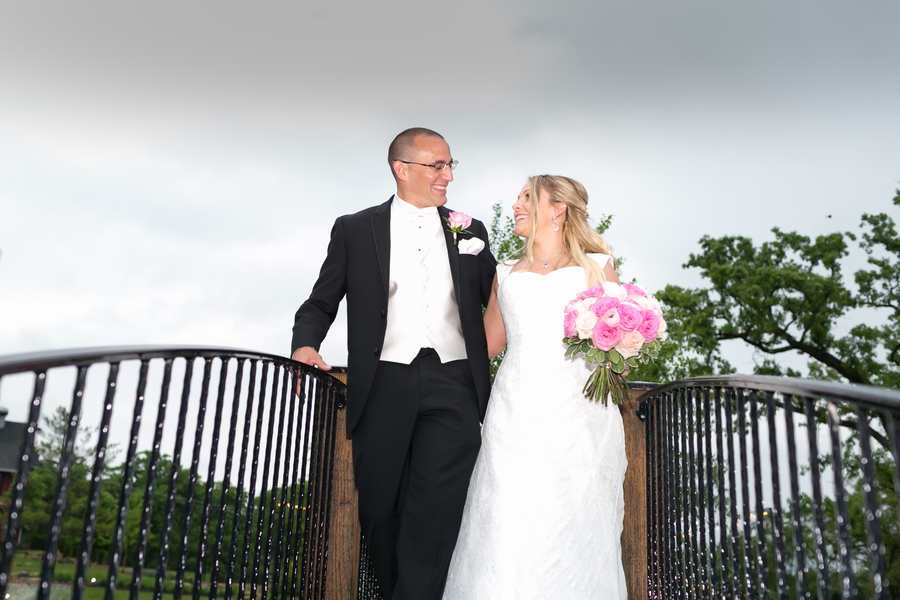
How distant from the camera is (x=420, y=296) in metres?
3.29

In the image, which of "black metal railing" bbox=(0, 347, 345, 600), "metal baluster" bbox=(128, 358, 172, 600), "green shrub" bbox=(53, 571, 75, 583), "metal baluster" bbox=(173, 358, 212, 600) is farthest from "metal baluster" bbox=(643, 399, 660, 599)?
"green shrub" bbox=(53, 571, 75, 583)

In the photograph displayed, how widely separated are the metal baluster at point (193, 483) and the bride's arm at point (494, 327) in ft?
5.79

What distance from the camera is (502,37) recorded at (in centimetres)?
4775

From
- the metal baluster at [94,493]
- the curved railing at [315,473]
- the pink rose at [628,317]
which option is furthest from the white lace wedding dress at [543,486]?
the metal baluster at [94,493]

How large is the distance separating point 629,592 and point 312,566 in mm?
1562

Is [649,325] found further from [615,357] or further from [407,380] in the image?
[407,380]

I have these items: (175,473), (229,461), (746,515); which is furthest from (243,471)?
(746,515)

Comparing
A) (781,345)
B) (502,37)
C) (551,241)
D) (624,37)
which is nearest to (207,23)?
(502,37)

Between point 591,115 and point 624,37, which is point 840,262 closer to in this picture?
point 624,37

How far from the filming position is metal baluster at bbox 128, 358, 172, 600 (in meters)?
1.79

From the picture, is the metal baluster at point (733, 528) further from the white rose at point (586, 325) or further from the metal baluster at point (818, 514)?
the white rose at point (586, 325)

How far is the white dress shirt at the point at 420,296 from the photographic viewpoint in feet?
10.4

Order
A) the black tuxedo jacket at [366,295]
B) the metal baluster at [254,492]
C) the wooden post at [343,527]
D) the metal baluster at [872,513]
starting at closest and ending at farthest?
the metal baluster at [872,513] → the metal baluster at [254,492] → the black tuxedo jacket at [366,295] → the wooden post at [343,527]

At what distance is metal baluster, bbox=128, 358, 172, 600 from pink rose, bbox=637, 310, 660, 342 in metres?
1.93
